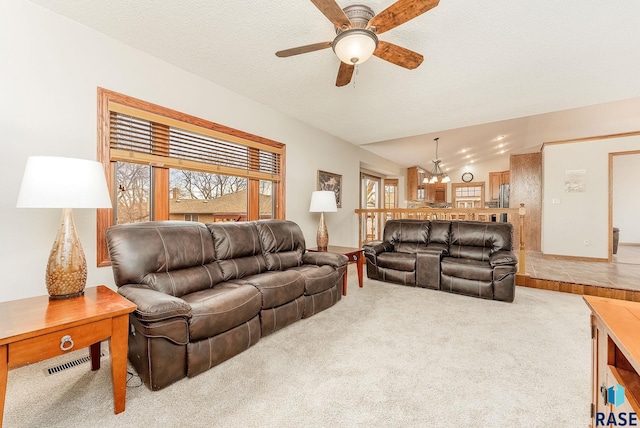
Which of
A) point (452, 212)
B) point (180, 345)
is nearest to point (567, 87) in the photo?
point (452, 212)

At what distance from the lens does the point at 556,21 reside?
2.00 m

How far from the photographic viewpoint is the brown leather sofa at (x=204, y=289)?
164 centimetres

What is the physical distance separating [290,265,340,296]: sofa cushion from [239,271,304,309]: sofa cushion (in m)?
0.10

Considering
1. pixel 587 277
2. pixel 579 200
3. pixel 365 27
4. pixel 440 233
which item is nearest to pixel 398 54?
pixel 365 27

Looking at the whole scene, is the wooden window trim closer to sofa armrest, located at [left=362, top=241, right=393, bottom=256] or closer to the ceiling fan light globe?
the ceiling fan light globe

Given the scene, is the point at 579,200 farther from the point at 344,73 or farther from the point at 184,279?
the point at 184,279

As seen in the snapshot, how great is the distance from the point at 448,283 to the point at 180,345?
329 cm

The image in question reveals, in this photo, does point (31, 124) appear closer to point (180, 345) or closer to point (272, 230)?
point (180, 345)

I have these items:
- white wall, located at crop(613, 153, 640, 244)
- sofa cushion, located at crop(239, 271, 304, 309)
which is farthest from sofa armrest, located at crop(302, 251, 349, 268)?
white wall, located at crop(613, 153, 640, 244)

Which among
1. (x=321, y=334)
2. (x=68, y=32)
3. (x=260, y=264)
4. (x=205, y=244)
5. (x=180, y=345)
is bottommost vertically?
(x=321, y=334)

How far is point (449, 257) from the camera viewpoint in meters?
3.98

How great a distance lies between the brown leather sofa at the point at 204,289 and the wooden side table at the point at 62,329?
126 millimetres

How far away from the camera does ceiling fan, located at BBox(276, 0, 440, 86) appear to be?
1.58m

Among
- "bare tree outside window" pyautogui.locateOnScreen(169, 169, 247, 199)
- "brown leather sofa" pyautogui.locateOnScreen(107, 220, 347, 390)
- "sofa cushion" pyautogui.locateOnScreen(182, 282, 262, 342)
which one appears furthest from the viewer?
"bare tree outside window" pyautogui.locateOnScreen(169, 169, 247, 199)
